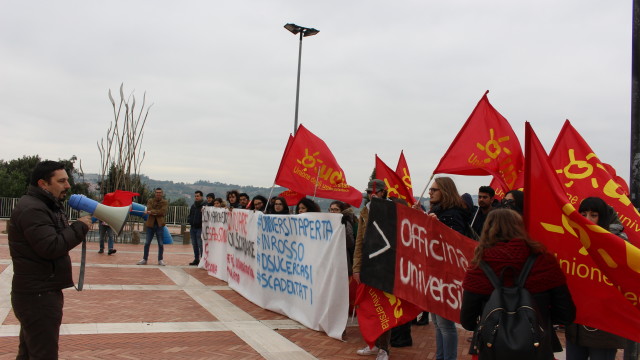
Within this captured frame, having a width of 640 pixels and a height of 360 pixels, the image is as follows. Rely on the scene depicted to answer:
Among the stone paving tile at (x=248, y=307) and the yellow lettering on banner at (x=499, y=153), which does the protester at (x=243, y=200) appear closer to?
the stone paving tile at (x=248, y=307)

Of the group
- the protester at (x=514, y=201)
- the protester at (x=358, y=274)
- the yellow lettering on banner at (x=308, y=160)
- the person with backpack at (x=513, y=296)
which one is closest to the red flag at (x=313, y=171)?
the yellow lettering on banner at (x=308, y=160)

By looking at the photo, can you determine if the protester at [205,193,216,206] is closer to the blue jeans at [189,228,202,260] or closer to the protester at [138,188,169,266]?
the blue jeans at [189,228,202,260]

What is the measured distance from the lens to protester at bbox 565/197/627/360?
3.75 m

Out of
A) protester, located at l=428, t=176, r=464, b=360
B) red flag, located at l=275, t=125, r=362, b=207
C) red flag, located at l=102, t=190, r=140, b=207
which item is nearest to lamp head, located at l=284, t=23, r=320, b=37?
red flag, located at l=275, t=125, r=362, b=207

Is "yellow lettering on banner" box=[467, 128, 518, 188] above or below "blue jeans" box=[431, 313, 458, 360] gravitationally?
above

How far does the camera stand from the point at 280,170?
9.09 meters

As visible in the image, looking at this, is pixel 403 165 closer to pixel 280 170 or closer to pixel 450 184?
pixel 280 170

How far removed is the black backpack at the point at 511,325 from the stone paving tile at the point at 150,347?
121 inches

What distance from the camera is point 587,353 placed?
3.97m

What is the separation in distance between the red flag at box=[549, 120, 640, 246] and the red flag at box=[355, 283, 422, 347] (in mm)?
2217

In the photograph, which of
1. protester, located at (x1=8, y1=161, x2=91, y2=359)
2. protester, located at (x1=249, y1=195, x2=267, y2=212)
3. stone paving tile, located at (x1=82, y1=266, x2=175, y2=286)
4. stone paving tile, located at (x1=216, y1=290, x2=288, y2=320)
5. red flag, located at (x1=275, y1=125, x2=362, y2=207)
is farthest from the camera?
protester, located at (x1=249, y1=195, x2=267, y2=212)

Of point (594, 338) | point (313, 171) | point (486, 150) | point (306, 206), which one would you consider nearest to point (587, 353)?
point (594, 338)

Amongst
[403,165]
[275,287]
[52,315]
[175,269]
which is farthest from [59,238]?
[175,269]

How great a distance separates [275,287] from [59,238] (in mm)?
4389
